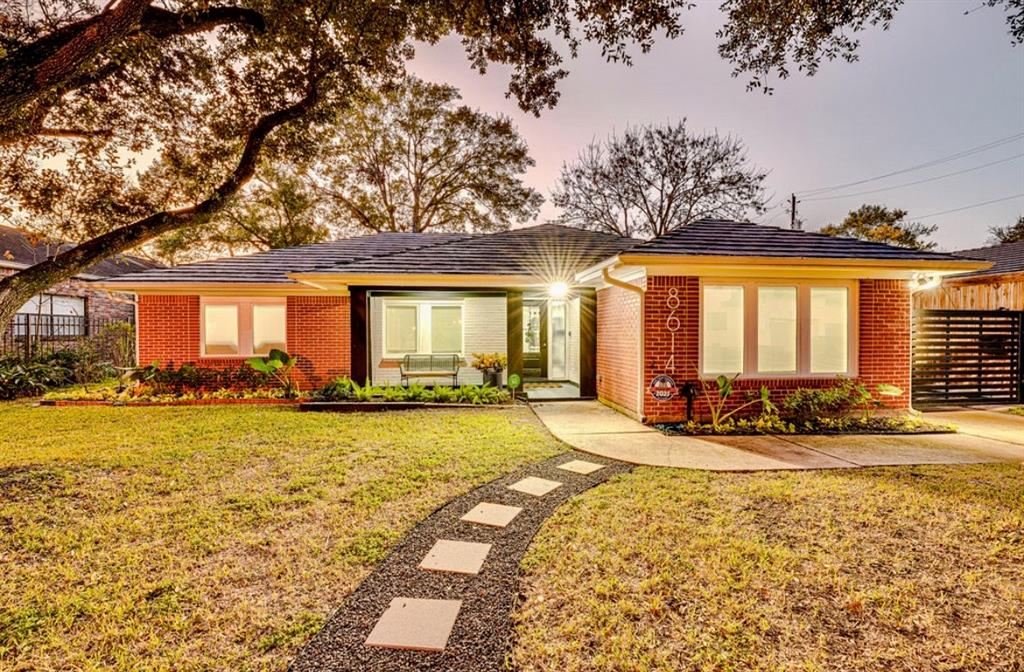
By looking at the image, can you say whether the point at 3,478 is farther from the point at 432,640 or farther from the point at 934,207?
the point at 934,207

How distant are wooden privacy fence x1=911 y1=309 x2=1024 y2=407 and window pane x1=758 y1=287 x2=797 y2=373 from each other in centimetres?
377

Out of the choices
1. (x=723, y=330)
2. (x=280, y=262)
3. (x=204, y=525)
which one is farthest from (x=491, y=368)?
(x=204, y=525)

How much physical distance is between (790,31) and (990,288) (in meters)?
13.8

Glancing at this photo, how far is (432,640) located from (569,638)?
74cm

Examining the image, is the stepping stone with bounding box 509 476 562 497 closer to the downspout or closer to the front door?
the downspout

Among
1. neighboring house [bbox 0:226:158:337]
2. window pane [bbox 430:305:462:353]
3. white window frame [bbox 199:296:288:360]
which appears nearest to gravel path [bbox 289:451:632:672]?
window pane [bbox 430:305:462:353]

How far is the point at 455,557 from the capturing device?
326cm

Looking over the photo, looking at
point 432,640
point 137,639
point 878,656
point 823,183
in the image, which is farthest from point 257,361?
point 823,183

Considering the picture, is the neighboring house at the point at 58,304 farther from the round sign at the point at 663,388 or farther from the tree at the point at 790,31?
the tree at the point at 790,31

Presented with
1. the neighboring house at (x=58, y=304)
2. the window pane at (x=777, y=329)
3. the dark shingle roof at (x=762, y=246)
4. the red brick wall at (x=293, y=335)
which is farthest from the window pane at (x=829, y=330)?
the neighboring house at (x=58, y=304)

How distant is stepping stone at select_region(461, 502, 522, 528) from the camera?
3.85 meters

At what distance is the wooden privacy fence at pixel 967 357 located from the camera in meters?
9.57

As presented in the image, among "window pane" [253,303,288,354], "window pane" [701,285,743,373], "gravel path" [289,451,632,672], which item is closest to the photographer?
"gravel path" [289,451,632,672]

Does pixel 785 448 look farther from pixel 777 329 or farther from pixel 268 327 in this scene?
pixel 268 327
